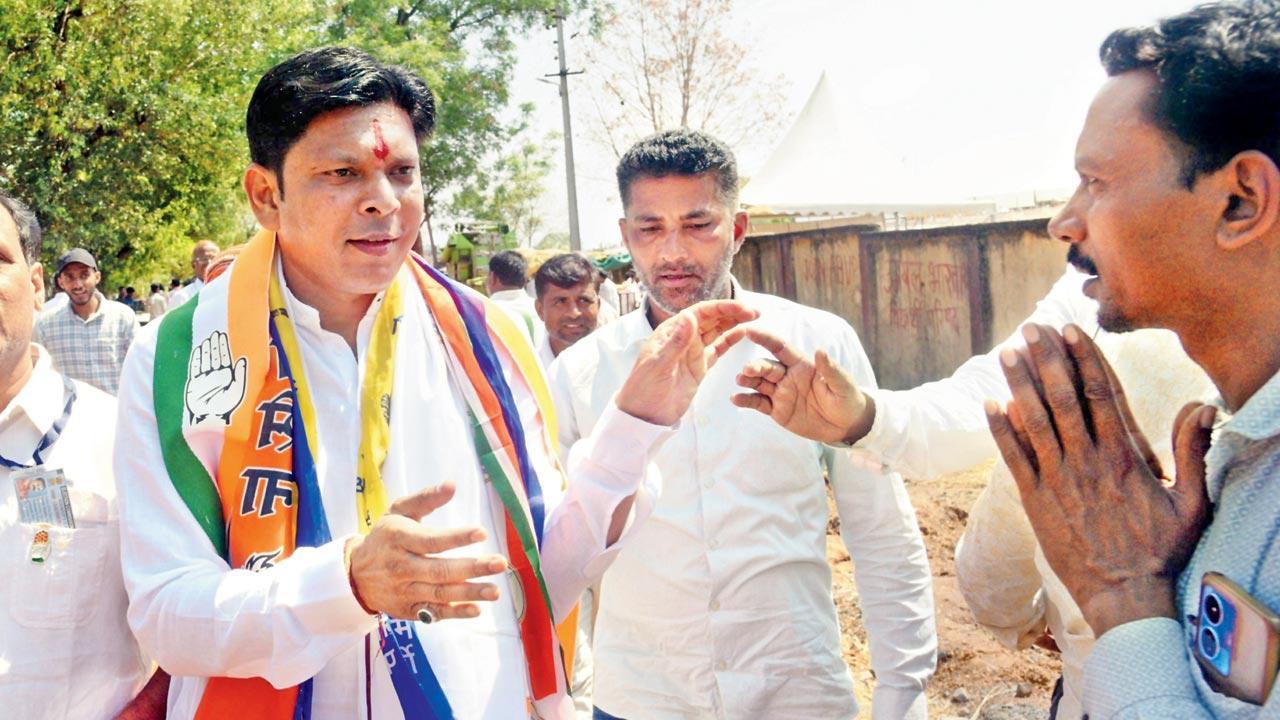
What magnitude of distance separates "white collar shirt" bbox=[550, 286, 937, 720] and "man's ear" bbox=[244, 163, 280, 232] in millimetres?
1189

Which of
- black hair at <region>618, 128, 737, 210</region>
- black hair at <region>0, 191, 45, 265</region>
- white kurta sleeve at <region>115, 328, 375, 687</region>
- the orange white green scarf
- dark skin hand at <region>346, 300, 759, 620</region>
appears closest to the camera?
dark skin hand at <region>346, 300, 759, 620</region>

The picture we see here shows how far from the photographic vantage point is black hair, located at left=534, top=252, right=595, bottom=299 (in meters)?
5.64

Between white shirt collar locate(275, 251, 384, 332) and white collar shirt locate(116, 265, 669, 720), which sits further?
white shirt collar locate(275, 251, 384, 332)

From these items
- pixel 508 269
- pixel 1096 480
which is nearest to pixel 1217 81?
pixel 1096 480

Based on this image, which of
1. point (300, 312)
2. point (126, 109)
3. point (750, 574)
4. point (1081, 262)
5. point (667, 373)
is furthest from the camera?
point (126, 109)

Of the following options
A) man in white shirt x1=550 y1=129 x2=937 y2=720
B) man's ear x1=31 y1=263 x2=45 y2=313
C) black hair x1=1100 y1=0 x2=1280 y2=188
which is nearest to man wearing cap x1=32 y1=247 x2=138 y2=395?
man's ear x1=31 y1=263 x2=45 y2=313

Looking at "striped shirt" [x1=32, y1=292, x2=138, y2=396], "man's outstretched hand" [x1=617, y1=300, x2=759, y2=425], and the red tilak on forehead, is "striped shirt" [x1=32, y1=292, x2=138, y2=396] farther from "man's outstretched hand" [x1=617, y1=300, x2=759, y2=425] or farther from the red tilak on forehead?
"man's outstretched hand" [x1=617, y1=300, x2=759, y2=425]

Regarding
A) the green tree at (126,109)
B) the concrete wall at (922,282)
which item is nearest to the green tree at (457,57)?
the green tree at (126,109)

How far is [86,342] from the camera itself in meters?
7.33

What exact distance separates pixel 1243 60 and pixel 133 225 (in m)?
17.8

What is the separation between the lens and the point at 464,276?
2477 centimetres

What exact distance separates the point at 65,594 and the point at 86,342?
6.16 m

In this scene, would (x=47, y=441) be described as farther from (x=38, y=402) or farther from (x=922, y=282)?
(x=922, y=282)

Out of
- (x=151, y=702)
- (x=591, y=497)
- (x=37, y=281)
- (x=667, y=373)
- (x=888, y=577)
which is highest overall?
(x=37, y=281)
